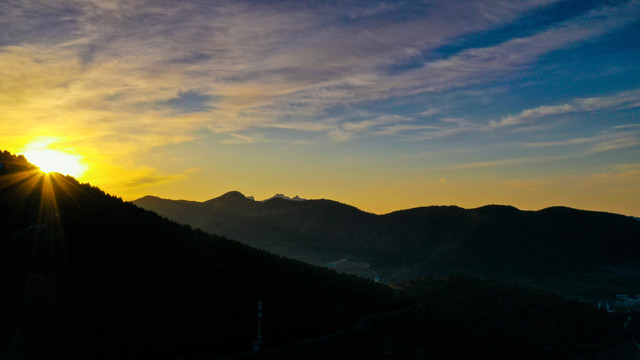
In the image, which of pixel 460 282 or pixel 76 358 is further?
pixel 460 282

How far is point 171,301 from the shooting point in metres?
44.3

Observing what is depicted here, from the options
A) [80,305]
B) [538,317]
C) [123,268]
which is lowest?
[538,317]

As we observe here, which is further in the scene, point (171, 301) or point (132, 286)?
point (132, 286)

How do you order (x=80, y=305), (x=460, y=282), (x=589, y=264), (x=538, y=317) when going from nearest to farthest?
1. (x=80, y=305)
2. (x=538, y=317)
3. (x=460, y=282)
4. (x=589, y=264)

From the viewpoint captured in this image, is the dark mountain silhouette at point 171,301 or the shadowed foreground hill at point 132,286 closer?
the shadowed foreground hill at point 132,286

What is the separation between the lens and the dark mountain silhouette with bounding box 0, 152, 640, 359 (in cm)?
3906

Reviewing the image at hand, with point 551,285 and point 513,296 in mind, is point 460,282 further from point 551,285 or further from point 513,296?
point 551,285

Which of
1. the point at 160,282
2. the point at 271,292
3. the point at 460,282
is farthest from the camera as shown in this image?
the point at 460,282

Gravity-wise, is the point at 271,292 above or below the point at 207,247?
below

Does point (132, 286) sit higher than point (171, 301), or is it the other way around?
point (132, 286)

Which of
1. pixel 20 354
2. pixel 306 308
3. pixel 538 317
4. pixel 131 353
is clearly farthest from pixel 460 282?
pixel 20 354

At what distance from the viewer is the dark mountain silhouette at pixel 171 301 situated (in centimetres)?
3906

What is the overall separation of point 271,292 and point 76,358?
19.3 meters

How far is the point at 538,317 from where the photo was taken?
7831cm
